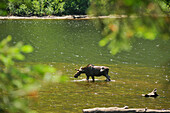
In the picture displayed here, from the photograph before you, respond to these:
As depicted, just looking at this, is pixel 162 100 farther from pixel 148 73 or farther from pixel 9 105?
pixel 9 105

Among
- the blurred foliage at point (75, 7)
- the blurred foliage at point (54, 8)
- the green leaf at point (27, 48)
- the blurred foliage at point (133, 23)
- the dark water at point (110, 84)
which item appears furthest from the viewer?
the blurred foliage at point (75, 7)

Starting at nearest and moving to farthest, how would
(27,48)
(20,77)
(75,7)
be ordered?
(27,48)
(20,77)
(75,7)

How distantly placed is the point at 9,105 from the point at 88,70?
19.3 m

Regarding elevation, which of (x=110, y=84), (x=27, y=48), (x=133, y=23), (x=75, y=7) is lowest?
(x=110, y=84)

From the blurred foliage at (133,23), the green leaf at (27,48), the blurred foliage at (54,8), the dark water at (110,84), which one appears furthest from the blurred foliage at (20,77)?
the blurred foliage at (54,8)

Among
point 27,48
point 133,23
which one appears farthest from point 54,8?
point 27,48

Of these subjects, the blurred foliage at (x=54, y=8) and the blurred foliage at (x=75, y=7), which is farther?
the blurred foliage at (x=75, y=7)

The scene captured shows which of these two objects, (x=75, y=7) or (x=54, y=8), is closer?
(x=75, y=7)

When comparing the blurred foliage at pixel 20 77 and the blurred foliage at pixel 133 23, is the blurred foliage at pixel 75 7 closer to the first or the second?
the blurred foliage at pixel 133 23

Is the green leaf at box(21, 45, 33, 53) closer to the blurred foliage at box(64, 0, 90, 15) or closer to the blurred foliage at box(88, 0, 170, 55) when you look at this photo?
the blurred foliage at box(88, 0, 170, 55)

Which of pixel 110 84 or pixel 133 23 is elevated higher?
pixel 133 23

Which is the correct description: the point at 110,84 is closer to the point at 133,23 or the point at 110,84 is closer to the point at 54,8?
the point at 133,23

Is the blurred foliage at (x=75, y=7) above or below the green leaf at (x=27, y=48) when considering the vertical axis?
above

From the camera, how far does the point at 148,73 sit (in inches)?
1119
